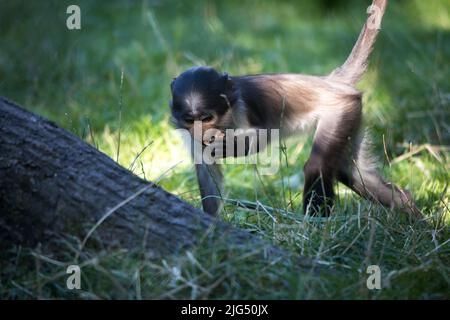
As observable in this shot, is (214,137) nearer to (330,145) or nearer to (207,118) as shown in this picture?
(207,118)

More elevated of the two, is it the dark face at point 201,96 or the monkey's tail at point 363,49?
the monkey's tail at point 363,49

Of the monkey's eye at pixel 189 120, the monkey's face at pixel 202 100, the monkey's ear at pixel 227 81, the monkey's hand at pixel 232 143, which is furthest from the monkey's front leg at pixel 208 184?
the monkey's ear at pixel 227 81

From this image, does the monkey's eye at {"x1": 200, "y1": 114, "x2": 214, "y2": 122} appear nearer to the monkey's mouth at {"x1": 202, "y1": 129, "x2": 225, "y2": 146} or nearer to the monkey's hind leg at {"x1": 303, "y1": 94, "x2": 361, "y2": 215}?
the monkey's mouth at {"x1": 202, "y1": 129, "x2": 225, "y2": 146}

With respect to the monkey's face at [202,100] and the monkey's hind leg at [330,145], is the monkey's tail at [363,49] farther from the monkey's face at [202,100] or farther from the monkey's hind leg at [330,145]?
the monkey's face at [202,100]

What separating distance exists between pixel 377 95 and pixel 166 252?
4.71m

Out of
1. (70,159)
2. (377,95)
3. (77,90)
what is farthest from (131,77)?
(70,159)

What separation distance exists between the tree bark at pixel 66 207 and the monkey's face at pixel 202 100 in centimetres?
146

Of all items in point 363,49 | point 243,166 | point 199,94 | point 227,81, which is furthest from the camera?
point 243,166

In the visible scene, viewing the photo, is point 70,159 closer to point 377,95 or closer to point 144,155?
point 144,155

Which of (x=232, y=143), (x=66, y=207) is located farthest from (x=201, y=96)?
(x=66, y=207)

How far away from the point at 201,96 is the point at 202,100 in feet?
0.10

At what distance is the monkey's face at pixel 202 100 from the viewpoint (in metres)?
4.58

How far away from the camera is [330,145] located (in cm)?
474

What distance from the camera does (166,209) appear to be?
327cm
